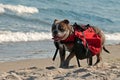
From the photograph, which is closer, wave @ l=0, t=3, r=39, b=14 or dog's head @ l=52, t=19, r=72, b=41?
dog's head @ l=52, t=19, r=72, b=41

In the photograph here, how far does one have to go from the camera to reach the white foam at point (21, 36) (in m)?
14.2

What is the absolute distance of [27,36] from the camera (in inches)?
590

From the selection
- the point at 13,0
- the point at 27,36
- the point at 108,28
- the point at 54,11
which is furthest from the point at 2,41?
the point at 13,0

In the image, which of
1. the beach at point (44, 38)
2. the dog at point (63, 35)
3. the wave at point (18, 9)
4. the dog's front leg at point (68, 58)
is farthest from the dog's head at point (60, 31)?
the wave at point (18, 9)

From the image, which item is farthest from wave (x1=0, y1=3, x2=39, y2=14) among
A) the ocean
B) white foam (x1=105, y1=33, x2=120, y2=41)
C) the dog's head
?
the dog's head

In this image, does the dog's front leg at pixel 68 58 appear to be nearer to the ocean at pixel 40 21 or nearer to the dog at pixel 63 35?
the dog at pixel 63 35

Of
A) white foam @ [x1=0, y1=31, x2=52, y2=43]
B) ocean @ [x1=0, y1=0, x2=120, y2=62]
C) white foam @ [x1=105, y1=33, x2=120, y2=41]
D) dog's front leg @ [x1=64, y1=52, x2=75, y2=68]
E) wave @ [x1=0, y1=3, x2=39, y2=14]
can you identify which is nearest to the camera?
dog's front leg @ [x1=64, y1=52, x2=75, y2=68]

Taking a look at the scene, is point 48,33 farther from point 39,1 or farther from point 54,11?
point 39,1

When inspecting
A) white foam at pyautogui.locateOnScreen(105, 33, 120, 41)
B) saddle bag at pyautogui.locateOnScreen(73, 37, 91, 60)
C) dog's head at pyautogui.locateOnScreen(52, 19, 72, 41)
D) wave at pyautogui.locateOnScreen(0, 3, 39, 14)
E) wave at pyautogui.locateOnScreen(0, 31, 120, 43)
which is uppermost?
dog's head at pyautogui.locateOnScreen(52, 19, 72, 41)

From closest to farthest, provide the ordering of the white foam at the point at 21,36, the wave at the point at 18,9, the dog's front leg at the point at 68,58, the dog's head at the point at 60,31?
the dog's head at the point at 60,31
the dog's front leg at the point at 68,58
the white foam at the point at 21,36
the wave at the point at 18,9

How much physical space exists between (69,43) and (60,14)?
13872mm

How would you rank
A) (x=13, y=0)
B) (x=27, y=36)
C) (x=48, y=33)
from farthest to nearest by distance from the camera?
(x=13, y=0) → (x=48, y=33) → (x=27, y=36)

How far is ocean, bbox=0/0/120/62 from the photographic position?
1274 centimetres

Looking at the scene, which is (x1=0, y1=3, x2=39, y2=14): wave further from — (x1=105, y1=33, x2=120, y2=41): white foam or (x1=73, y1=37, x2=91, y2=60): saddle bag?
(x1=73, y1=37, x2=91, y2=60): saddle bag
